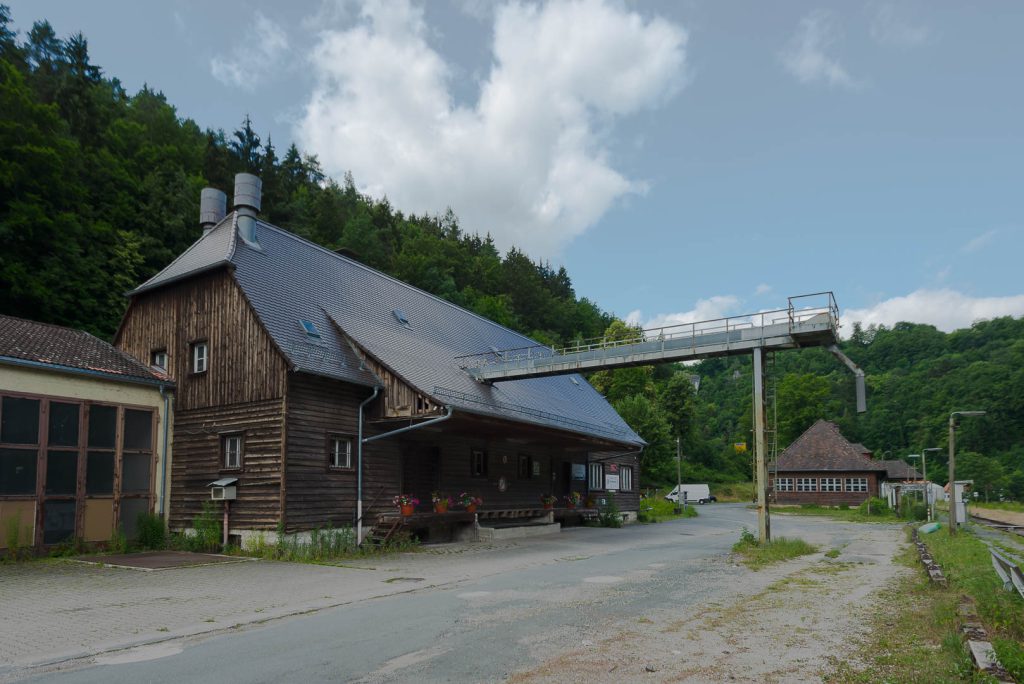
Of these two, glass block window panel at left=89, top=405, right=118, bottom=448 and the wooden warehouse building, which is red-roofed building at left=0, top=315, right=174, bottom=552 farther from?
Result: the wooden warehouse building

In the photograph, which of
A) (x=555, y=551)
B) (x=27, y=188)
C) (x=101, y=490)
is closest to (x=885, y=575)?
(x=555, y=551)

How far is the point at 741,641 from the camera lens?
842 centimetres

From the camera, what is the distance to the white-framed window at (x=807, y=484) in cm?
5878

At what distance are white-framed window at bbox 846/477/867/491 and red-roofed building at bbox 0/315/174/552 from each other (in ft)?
172

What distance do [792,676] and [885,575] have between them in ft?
33.1

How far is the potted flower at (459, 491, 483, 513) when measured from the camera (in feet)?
75.1

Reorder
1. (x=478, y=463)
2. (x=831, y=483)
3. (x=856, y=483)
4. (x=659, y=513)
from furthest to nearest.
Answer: (x=831, y=483) → (x=856, y=483) → (x=659, y=513) → (x=478, y=463)

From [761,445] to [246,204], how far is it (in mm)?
16259

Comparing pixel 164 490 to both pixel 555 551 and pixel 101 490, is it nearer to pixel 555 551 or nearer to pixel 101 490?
pixel 101 490

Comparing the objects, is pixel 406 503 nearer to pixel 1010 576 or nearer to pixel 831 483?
pixel 1010 576

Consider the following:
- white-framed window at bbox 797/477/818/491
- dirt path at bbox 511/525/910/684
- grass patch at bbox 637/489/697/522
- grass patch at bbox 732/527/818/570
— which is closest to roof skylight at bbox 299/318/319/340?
grass patch at bbox 732/527/818/570

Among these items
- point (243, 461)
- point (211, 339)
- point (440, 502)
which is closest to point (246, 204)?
point (211, 339)

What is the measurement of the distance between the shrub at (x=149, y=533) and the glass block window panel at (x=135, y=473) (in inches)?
26.9

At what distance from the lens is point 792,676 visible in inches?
271
